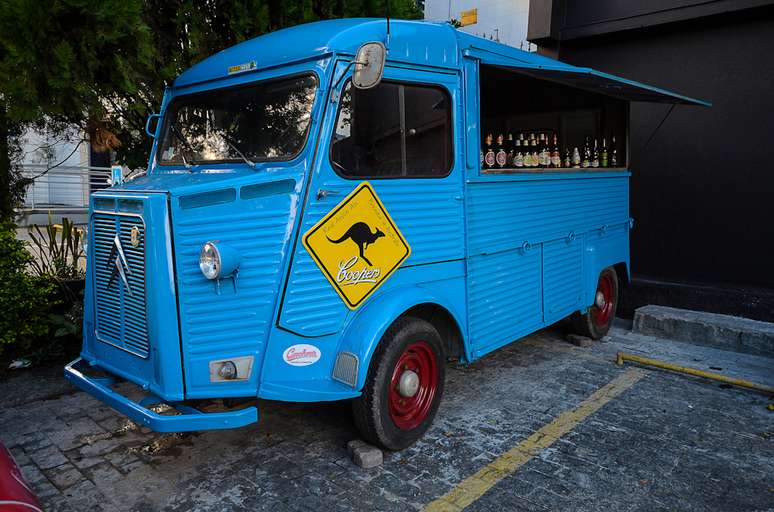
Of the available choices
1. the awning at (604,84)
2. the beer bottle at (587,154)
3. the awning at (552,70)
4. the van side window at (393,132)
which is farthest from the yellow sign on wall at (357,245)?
the beer bottle at (587,154)

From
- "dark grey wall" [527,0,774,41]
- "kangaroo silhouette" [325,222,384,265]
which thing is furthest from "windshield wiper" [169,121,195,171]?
"dark grey wall" [527,0,774,41]

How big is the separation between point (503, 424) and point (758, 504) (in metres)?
1.53

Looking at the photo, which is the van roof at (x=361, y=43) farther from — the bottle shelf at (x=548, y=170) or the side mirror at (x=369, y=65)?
the bottle shelf at (x=548, y=170)

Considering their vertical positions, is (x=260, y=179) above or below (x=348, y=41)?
below

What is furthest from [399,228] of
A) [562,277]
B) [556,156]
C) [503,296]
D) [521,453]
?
[556,156]

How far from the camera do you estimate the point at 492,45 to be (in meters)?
4.18

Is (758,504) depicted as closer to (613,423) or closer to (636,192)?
(613,423)

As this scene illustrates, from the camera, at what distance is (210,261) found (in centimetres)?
290

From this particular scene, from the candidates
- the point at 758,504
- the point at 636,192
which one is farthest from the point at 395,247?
the point at 636,192

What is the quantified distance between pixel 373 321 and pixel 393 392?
0.58 meters

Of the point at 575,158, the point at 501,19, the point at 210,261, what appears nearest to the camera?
the point at 210,261

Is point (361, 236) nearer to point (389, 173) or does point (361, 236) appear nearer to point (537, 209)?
point (389, 173)

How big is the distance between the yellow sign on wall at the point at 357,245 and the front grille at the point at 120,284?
2.90 ft

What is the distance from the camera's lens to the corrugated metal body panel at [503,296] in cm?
414
